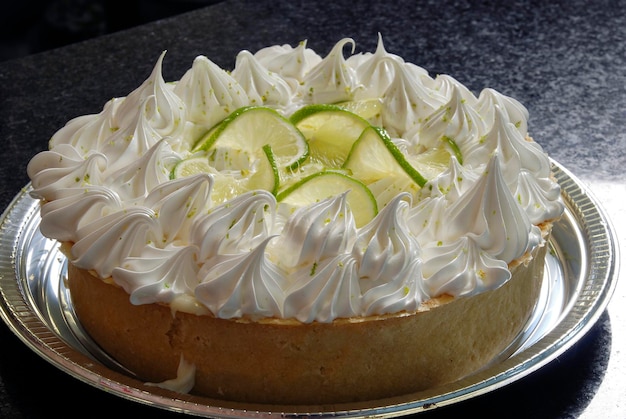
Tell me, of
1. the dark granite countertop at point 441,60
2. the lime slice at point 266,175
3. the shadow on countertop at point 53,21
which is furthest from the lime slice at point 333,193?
the shadow on countertop at point 53,21

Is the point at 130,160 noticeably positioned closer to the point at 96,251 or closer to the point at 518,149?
the point at 96,251

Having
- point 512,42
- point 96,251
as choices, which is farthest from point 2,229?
point 512,42

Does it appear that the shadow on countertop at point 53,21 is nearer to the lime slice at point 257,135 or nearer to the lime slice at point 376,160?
the lime slice at point 257,135

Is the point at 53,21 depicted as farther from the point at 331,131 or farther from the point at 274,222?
the point at 274,222

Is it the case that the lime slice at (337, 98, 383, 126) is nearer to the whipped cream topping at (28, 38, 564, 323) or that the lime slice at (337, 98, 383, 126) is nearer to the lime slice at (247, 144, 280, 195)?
the whipped cream topping at (28, 38, 564, 323)

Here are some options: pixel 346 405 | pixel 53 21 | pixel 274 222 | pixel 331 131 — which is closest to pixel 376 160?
pixel 331 131

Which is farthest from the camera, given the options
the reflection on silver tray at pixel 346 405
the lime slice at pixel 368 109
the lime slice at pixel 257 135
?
the lime slice at pixel 368 109
